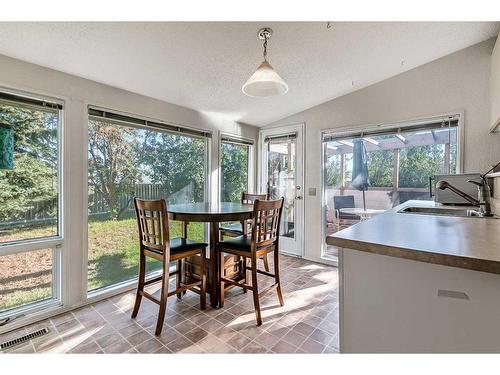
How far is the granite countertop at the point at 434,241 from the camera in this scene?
2.43ft

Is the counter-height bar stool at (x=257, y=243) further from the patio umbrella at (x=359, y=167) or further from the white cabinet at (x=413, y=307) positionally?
the patio umbrella at (x=359, y=167)

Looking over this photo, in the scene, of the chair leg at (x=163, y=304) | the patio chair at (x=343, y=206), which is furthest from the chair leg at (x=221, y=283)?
the patio chair at (x=343, y=206)

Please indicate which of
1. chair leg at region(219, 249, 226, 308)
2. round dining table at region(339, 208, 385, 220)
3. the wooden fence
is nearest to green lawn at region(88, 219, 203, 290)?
the wooden fence

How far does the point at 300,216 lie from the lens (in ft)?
12.3

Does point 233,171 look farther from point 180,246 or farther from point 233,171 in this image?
point 180,246

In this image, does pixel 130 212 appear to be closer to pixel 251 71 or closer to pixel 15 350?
pixel 15 350

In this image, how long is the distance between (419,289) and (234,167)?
3.21 metres

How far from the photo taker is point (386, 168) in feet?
10.1

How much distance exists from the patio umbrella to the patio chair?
0.56 feet

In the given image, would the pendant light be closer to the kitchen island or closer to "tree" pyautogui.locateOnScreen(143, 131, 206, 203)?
the kitchen island

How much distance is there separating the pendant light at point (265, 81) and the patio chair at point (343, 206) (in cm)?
206

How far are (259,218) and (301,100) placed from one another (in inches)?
77.0

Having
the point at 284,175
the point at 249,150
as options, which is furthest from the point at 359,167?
the point at 249,150
